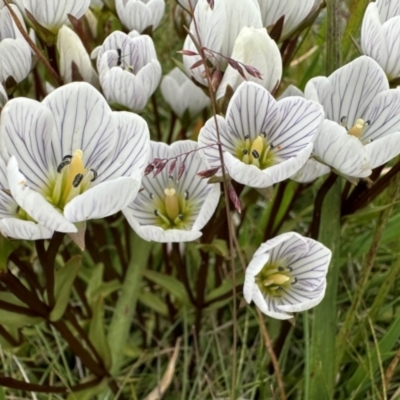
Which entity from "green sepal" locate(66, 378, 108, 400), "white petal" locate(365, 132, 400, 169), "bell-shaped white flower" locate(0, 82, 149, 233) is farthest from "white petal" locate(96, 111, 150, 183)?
"green sepal" locate(66, 378, 108, 400)

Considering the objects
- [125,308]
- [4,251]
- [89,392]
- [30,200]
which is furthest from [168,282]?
[30,200]

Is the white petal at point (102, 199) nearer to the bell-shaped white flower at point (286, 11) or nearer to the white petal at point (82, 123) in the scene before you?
the white petal at point (82, 123)

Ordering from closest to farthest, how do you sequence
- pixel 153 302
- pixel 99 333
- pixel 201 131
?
pixel 201 131 < pixel 99 333 < pixel 153 302

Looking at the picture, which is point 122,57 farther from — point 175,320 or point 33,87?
point 175,320

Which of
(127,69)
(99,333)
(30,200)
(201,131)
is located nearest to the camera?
(30,200)

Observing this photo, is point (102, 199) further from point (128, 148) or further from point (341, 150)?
point (341, 150)

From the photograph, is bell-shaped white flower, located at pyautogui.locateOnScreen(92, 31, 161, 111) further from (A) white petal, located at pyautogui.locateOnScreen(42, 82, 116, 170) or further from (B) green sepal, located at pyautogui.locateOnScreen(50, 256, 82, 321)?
(B) green sepal, located at pyautogui.locateOnScreen(50, 256, 82, 321)

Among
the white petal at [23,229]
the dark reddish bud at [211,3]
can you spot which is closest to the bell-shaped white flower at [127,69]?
the dark reddish bud at [211,3]
